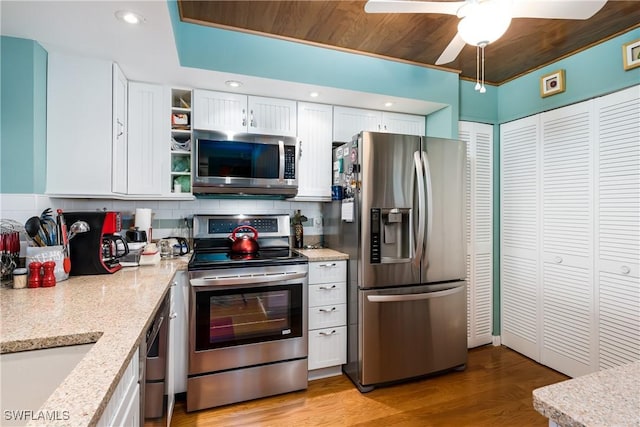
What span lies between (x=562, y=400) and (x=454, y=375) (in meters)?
2.06

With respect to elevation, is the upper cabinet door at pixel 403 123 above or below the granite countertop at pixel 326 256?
above

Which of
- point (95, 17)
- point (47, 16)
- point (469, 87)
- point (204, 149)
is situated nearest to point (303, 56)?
point (204, 149)

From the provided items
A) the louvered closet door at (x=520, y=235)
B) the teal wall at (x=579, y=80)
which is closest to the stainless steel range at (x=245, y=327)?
the louvered closet door at (x=520, y=235)

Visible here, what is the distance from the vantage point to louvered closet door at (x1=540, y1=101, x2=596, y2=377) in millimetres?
2217

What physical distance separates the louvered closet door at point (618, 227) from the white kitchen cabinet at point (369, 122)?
52.3 inches

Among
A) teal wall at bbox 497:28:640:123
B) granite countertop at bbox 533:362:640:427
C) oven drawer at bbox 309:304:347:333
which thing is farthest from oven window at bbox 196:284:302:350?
teal wall at bbox 497:28:640:123

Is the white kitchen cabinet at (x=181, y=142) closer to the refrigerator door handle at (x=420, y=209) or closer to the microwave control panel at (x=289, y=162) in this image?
the microwave control panel at (x=289, y=162)

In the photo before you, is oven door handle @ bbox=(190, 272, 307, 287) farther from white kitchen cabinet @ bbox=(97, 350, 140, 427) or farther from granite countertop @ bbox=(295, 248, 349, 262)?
white kitchen cabinet @ bbox=(97, 350, 140, 427)

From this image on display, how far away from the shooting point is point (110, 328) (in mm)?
964

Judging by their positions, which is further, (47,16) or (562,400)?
(47,16)

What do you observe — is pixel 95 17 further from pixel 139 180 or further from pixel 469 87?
pixel 469 87

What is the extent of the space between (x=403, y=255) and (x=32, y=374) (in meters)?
2.01

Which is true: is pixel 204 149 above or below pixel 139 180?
above

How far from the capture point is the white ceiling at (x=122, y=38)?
1.37 m
